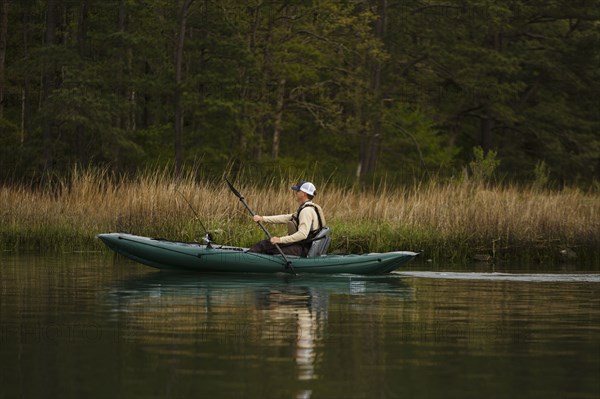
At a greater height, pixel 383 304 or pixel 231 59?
pixel 231 59

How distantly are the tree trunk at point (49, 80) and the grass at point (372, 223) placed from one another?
12.5 meters

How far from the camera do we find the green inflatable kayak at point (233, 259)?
17297 millimetres

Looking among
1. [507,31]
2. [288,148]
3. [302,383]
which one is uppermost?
[507,31]

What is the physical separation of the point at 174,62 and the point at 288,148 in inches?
395

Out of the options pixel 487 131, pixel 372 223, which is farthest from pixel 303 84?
pixel 372 223

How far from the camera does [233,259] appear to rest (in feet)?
57.1

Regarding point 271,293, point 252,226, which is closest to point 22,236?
point 252,226

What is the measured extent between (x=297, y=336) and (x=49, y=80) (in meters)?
28.2

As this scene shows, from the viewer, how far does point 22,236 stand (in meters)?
22.3

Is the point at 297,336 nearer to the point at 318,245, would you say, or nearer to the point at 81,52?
the point at 318,245

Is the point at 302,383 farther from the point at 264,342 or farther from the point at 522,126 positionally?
the point at 522,126

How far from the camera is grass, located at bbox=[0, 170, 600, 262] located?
827 inches

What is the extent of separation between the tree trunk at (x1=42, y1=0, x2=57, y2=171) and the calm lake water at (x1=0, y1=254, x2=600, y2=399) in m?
18.4

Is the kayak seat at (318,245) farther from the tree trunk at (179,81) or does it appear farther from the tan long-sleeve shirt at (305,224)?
the tree trunk at (179,81)
